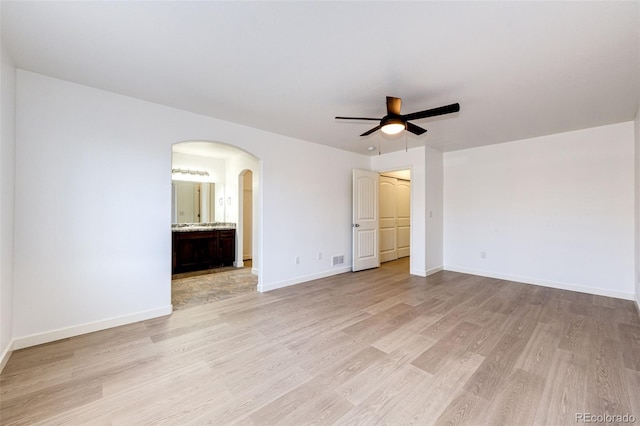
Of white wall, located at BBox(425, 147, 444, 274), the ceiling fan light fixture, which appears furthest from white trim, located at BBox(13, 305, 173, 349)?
white wall, located at BBox(425, 147, 444, 274)

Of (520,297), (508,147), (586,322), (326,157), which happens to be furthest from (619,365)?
(326,157)

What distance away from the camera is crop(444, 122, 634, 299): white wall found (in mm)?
3916

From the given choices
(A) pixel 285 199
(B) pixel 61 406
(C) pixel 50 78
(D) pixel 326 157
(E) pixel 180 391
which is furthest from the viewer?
(D) pixel 326 157

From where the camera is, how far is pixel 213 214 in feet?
21.5

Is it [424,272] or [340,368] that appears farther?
[424,272]

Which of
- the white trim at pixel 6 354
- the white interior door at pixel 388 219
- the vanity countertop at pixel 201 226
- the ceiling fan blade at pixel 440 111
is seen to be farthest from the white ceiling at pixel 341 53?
the white interior door at pixel 388 219

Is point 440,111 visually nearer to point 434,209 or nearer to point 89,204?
point 434,209

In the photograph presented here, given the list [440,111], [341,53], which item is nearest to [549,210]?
[440,111]

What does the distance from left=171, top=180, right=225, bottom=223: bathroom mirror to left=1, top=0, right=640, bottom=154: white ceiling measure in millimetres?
3221

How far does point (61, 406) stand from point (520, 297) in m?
5.25

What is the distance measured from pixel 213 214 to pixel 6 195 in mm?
4342

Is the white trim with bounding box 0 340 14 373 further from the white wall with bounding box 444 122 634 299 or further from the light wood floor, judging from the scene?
the white wall with bounding box 444 122 634 299

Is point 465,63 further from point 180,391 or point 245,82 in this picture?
point 180,391

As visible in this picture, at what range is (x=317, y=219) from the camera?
505cm
